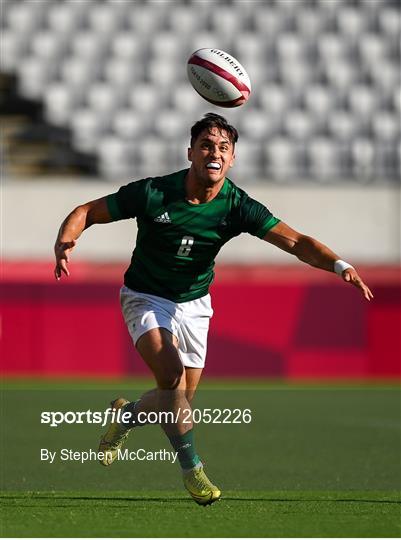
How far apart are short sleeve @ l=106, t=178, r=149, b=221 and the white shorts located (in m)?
0.47

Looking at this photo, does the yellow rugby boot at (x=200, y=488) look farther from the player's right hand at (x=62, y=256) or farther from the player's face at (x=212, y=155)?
the player's face at (x=212, y=155)

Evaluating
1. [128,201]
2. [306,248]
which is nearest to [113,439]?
[128,201]

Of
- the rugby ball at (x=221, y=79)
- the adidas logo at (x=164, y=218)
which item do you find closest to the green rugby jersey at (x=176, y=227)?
the adidas logo at (x=164, y=218)

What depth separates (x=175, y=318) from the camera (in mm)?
6863

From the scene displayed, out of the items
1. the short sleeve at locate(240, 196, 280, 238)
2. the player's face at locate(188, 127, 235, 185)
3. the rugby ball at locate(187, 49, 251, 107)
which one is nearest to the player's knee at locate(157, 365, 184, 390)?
the short sleeve at locate(240, 196, 280, 238)

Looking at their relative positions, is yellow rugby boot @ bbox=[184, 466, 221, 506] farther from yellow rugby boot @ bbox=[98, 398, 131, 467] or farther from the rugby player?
yellow rugby boot @ bbox=[98, 398, 131, 467]

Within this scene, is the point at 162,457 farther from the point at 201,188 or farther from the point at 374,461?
the point at 201,188

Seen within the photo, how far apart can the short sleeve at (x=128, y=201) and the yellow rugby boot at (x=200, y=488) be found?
135 cm

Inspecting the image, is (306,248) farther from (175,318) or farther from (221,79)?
(221,79)

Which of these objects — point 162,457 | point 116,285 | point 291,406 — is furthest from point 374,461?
point 116,285

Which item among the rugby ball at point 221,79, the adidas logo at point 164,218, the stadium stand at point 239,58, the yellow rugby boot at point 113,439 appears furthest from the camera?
the stadium stand at point 239,58

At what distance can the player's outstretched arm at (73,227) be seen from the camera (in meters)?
6.26

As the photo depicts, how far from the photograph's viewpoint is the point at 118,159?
1900 cm

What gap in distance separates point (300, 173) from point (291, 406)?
18.9ft
